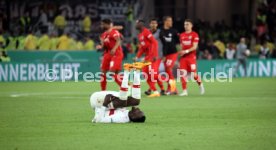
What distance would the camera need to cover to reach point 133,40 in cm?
4344

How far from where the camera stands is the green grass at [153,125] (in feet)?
40.8

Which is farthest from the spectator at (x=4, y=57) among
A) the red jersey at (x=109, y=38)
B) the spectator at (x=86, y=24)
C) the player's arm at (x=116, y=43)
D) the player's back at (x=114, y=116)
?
the player's back at (x=114, y=116)

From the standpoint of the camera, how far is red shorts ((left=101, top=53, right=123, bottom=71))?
22.7 metres

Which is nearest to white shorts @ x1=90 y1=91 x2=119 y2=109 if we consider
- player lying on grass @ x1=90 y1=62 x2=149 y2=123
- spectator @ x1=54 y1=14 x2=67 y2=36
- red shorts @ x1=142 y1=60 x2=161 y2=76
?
player lying on grass @ x1=90 y1=62 x2=149 y2=123

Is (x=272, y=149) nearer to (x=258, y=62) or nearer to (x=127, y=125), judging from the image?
(x=127, y=125)

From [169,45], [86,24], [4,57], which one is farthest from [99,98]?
[86,24]

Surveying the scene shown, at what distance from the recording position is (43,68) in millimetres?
35406

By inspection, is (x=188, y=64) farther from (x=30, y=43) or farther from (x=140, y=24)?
(x=30, y=43)

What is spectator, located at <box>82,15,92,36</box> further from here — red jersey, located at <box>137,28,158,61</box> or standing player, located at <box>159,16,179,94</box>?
red jersey, located at <box>137,28,158,61</box>

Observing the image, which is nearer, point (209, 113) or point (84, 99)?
point (209, 113)

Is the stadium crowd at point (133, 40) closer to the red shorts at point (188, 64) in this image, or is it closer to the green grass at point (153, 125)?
the red shorts at point (188, 64)

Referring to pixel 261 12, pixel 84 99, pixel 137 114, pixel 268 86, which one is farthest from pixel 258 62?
pixel 137 114

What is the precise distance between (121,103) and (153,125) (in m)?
Answer: 0.72

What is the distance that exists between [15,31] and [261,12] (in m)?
13.8
